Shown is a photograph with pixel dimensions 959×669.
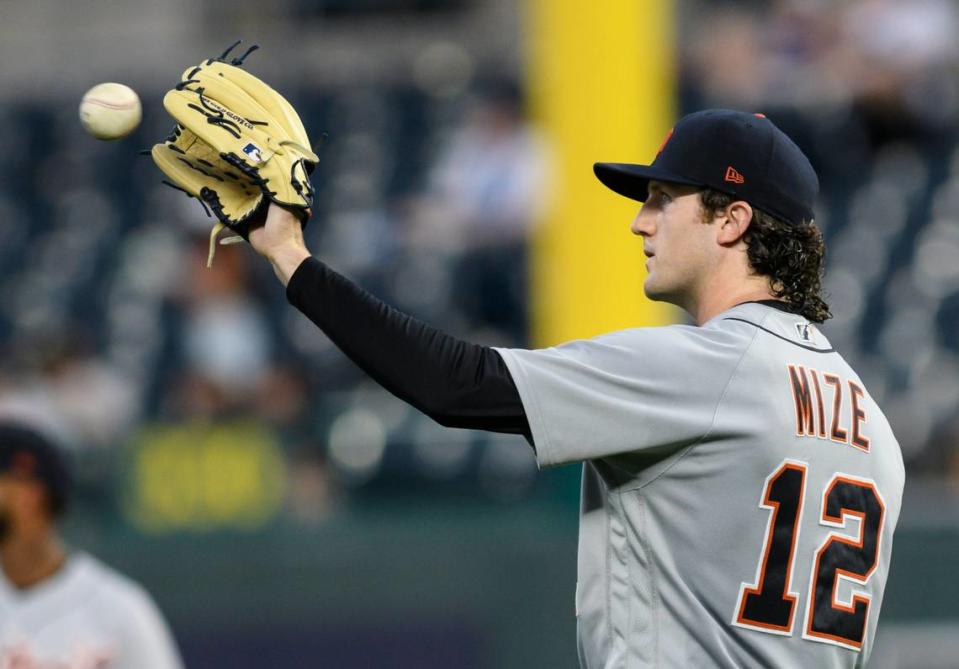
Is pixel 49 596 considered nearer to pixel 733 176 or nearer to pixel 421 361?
pixel 421 361

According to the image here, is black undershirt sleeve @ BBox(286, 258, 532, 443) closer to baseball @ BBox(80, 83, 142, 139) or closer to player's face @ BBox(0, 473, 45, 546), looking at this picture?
baseball @ BBox(80, 83, 142, 139)

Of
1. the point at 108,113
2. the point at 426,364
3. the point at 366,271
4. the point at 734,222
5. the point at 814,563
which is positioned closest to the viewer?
the point at 426,364

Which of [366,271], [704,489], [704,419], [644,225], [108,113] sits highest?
[366,271]

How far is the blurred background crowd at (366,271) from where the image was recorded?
6453 millimetres

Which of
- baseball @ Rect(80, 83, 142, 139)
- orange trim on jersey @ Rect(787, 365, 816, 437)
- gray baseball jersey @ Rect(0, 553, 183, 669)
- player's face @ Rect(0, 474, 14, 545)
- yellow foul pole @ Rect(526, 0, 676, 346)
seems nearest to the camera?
orange trim on jersey @ Rect(787, 365, 816, 437)

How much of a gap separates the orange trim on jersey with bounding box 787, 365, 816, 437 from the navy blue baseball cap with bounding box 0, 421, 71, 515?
7.99 feet

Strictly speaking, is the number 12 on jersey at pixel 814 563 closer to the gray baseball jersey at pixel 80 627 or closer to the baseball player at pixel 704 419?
the baseball player at pixel 704 419

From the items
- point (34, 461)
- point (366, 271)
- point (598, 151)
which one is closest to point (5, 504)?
point (34, 461)

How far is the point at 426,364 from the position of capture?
99.0 inches

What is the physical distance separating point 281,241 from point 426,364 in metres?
0.35

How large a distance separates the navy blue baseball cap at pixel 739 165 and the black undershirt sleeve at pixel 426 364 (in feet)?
1.55

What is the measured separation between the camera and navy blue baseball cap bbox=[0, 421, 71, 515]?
440cm

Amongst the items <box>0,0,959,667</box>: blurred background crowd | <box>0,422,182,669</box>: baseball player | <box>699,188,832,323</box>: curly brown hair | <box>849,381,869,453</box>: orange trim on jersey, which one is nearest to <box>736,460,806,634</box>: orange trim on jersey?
<box>849,381,869,453</box>: orange trim on jersey

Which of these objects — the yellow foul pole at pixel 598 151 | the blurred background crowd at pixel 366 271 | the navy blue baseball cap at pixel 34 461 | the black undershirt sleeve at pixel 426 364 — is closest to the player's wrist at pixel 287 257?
the black undershirt sleeve at pixel 426 364
